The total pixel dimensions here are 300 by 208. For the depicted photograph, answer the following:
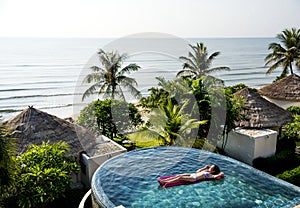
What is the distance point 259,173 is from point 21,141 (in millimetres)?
8784

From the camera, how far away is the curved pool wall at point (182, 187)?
847 centimetres

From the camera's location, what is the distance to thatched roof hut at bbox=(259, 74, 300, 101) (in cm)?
2134

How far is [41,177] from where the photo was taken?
9398mm

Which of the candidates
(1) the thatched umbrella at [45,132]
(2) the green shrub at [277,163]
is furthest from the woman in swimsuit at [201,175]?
(2) the green shrub at [277,163]

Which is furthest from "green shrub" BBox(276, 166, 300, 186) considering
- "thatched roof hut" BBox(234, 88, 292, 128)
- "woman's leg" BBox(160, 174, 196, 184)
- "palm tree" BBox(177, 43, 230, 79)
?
"palm tree" BBox(177, 43, 230, 79)

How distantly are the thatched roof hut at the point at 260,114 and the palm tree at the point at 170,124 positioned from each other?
10.3ft

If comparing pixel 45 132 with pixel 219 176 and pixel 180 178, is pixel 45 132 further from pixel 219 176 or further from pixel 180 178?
pixel 219 176

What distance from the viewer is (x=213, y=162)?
36.2ft

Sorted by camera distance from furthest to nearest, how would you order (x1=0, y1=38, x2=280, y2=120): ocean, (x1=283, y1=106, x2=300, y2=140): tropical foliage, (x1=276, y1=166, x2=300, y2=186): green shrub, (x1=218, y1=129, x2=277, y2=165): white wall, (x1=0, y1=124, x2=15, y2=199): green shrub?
(x1=0, y1=38, x2=280, y2=120): ocean
(x1=283, y1=106, x2=300, y2=140): tropical foliage
(x1=218, y1=129, x2=277, y2=165): white wall
(x1=276, y1=166, x2=300, y2=186): green shrub
(x1=0, y1=124, x2=15, y2=199): green shrub

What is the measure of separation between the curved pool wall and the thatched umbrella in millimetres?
2168

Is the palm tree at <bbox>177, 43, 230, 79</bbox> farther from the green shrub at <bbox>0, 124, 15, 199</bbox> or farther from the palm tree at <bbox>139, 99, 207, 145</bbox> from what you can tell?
the green shrub at <bbox>0, 124, 15, 199</bbox>

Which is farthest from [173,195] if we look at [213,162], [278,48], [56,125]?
[278,48]

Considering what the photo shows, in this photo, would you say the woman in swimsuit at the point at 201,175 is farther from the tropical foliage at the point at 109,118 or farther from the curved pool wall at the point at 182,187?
the tropical foliage at the point at 109,118

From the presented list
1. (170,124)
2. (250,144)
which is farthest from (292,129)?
(170,124)
